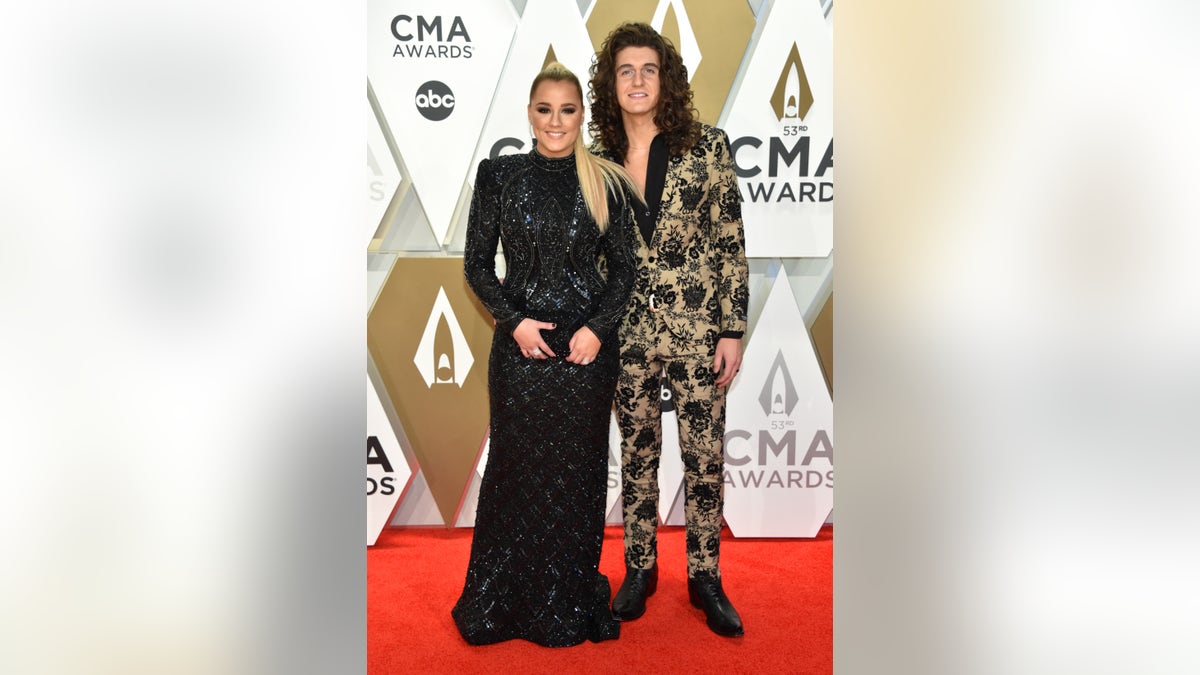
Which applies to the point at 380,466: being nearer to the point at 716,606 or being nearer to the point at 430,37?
the point at 716,606

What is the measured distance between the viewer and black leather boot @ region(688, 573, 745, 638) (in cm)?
244

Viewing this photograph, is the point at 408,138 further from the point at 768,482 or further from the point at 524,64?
the point at 768,482

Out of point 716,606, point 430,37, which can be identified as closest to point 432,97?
point 430,37

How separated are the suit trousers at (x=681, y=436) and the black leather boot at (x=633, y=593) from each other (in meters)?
0.07

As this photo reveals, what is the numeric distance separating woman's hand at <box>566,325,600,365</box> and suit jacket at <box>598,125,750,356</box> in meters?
0.23

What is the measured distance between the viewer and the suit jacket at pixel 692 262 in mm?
2496

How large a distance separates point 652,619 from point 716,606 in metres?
0.23

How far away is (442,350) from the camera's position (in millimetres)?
3529

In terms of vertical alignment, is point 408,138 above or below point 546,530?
above

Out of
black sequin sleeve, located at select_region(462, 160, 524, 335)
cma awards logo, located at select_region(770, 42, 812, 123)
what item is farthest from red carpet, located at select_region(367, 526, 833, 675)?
cma awards logo, located at select_region(770, 42, 812, 123)

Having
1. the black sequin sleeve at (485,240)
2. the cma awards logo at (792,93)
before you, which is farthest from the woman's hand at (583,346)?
the cma awards logo at (792,93)

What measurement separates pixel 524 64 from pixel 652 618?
225 centimetres
